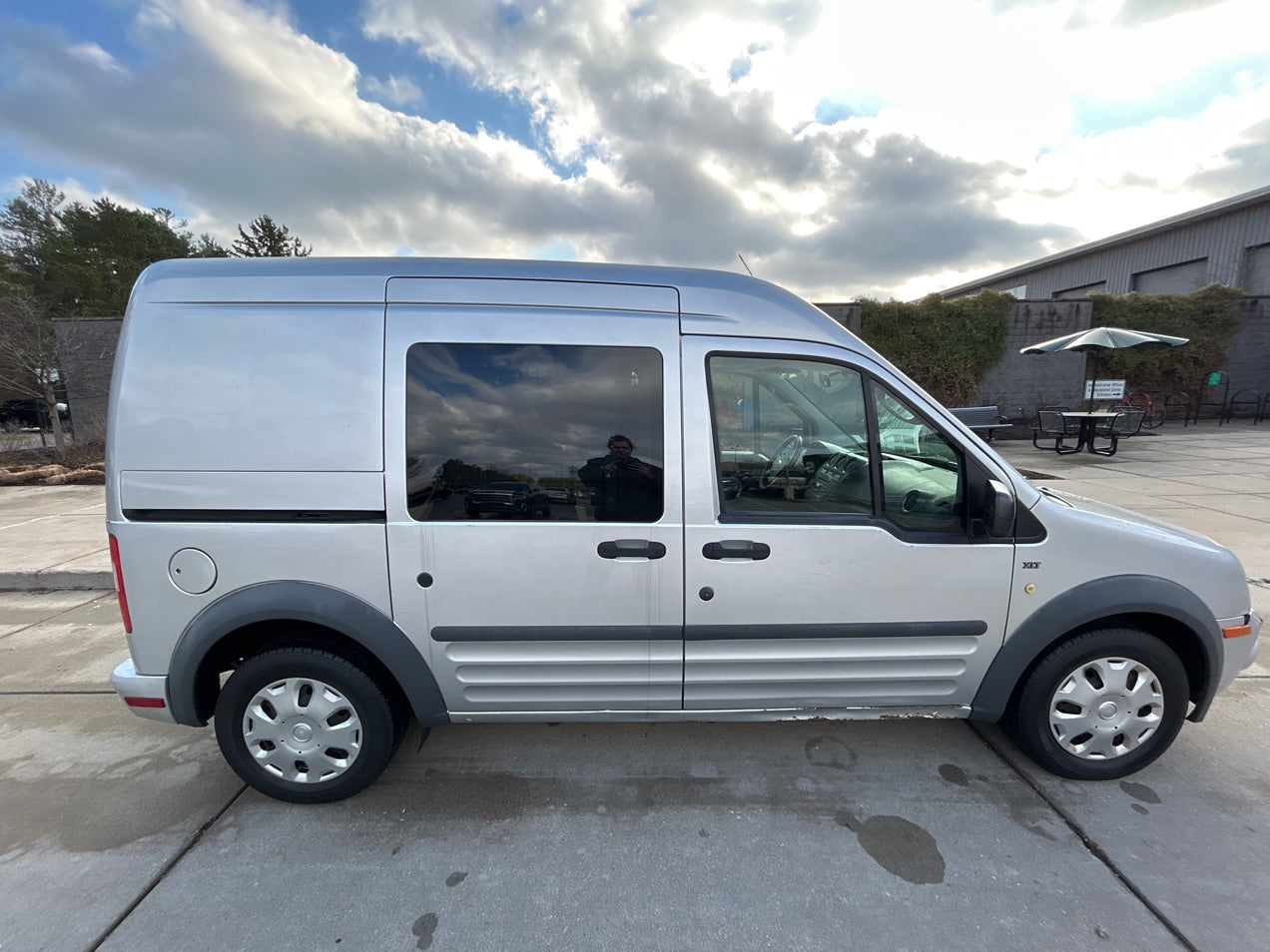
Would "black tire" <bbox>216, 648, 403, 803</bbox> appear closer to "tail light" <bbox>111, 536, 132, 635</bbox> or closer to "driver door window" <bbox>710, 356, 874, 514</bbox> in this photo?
"tail light" <bbox>111, 536, 132, 635</bbox>

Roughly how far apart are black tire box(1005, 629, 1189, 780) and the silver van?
0.04ft

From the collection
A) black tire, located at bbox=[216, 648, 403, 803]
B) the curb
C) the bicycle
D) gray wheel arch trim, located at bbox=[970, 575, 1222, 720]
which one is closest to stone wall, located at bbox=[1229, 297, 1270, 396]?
the bicycle

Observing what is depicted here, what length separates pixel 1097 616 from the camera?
215 centimetres

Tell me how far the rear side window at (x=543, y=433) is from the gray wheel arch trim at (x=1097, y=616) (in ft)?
5.25

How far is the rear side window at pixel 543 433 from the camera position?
2051 millimetres

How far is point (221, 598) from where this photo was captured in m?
2.07

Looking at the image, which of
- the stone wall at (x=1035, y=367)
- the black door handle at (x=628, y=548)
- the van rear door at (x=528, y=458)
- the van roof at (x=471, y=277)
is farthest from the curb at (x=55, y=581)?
the stone wall at (x=1035, y=367)

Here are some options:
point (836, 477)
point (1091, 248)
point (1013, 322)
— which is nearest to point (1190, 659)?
point (836, 477)

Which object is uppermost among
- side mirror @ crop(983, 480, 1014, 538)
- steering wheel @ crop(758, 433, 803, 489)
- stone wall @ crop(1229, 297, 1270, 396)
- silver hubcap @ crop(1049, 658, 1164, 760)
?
stone wall @ crop(1229, 297, 1270, 396)

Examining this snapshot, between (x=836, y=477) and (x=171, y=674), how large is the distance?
2.77 m

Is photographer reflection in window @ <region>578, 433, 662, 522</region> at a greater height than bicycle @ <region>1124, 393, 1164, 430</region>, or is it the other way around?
bicycle @ <region>1124, 393, 1164, 430</region>

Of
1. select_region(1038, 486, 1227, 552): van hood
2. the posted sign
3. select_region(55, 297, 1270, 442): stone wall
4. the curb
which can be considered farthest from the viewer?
select_region(55, 297, 1270, 442): stone wall

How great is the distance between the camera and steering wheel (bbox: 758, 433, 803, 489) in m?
2.19

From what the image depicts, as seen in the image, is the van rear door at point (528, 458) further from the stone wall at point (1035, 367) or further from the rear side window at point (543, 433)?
the stone wall at point (1035, 367)
